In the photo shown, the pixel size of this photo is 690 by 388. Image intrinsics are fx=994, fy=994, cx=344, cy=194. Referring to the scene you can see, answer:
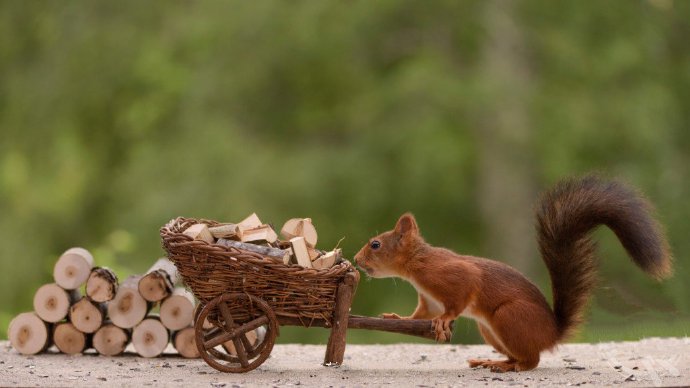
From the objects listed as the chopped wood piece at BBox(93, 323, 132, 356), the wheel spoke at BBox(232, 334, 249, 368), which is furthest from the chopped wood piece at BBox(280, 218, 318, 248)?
the chopped wood piece at BBox(93, 323, 132, 356)

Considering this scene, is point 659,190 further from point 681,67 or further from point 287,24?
point 287,24

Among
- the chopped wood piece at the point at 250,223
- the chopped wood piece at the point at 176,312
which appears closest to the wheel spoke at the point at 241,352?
the chopped wood piece at the point at 250,223

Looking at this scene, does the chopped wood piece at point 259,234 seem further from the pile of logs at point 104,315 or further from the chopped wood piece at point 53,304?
the chopped wood piece at point 53,304

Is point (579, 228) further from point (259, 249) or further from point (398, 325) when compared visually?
point (259, 249)

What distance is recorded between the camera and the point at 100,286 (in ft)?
11.9

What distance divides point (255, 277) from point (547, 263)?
0.96m

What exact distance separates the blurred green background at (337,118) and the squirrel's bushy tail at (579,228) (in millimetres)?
3068

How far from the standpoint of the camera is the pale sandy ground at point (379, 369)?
9.91 feet

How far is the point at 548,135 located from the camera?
701 cm

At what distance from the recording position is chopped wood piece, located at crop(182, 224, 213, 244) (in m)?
3.12

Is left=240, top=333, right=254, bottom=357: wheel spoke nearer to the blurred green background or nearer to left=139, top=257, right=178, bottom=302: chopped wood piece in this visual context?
left=139, top=257, right=178, bottom=302: chopped wood piece

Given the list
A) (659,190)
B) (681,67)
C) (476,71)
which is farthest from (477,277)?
(681,67)

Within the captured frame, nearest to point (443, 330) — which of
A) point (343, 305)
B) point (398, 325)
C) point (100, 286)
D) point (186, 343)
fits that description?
point (398, 325)

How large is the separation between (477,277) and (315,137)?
16.0 ft
